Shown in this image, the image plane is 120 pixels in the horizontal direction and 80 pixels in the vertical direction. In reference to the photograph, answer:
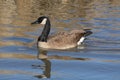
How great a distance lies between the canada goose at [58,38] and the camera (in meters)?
16.9

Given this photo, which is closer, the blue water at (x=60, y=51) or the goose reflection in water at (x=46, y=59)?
the goose reflection in water at (x=46, y=59)

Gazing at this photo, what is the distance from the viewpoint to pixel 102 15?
2202 centimetres

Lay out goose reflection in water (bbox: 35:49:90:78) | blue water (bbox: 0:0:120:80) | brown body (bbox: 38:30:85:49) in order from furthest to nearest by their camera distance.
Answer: brown body (bbox: 38:30:85:49), blue water (bbox: 0:0:120:80), goose reflection in water (bbox: 35:49:90:78)

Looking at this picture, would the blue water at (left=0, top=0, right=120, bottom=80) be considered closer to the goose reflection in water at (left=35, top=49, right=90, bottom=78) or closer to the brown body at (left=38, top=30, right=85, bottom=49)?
the goose reflection in water at (left=35, top=49, right=90, bottom=78)

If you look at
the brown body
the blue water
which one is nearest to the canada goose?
the brown body

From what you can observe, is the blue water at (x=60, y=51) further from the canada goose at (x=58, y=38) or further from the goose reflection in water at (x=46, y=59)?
the canada goose at (x=58, y=38)

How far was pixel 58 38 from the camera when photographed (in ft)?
55.9

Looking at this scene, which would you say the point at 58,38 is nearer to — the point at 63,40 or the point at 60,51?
the point at 63,40

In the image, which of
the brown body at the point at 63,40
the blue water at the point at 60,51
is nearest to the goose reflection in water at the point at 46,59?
the blue water at the point at 60,51

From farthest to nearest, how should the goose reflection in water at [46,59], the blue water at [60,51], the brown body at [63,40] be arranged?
the brown body at [63,40] → the blue water at [60,51] → the goose reflection in water at [46,59]

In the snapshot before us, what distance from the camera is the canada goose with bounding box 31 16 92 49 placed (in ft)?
55.5

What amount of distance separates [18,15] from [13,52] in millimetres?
6089

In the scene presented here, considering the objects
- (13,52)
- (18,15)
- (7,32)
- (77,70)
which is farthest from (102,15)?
(77,70)

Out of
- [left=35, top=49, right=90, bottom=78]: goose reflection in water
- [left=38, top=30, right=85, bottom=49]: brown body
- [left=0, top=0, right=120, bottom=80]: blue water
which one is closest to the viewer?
[left=35, top=49, right=90, bottom=78]: goose reflection in water
